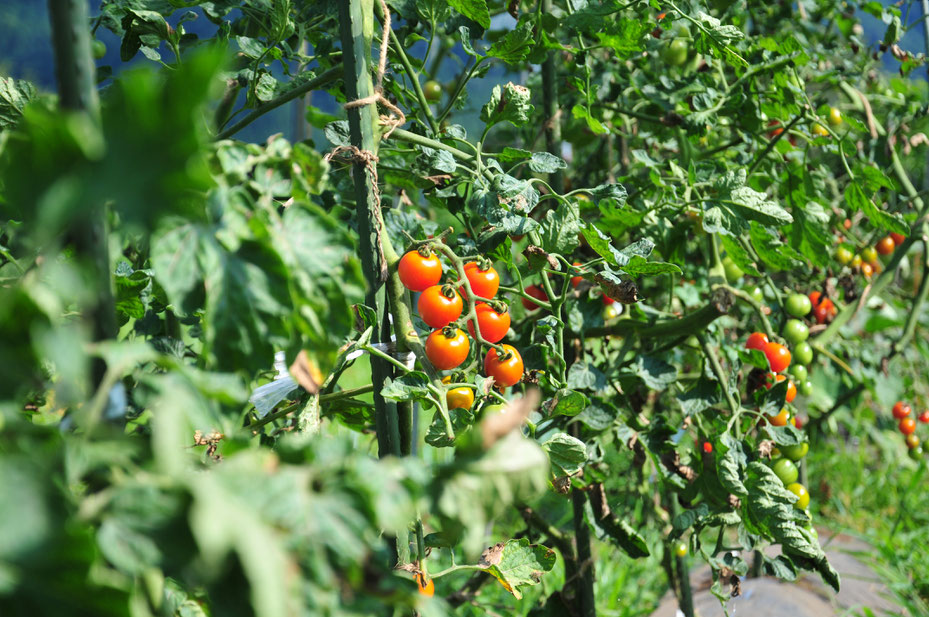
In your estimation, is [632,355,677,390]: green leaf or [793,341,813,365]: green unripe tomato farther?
[793,341,813,365]: green unripe tomato

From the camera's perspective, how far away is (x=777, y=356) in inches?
47.4

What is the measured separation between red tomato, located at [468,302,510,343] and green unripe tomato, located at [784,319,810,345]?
0.71 m

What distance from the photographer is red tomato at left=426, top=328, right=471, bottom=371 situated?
772mm

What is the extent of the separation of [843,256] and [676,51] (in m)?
0.59

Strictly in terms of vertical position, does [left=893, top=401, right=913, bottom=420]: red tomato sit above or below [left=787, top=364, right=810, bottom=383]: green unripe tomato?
below

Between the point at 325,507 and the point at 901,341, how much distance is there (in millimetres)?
1714

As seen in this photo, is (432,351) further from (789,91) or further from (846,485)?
(846,485)

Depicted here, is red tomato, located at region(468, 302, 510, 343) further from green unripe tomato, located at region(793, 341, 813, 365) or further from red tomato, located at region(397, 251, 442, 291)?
green unripe tomato, located at region(793, 341, 813, 365)

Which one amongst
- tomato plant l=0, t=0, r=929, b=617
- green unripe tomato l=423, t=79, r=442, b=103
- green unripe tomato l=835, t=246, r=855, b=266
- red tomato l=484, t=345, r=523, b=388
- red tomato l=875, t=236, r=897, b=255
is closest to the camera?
tomato plant l=0, t=0, r=929, b=617

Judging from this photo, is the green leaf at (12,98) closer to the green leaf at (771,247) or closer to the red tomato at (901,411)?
the green leaf at (771,247)

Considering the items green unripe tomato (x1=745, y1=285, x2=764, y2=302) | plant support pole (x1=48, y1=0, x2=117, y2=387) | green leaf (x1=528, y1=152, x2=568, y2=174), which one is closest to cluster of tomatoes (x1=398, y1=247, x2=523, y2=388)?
green leaf (x1=528, y1=152, x2=568, y2=174)

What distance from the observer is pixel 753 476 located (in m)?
0.97

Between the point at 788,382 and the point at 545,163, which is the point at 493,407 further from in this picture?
the point at 788,382

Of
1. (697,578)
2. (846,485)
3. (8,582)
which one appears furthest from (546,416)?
(846,485)
